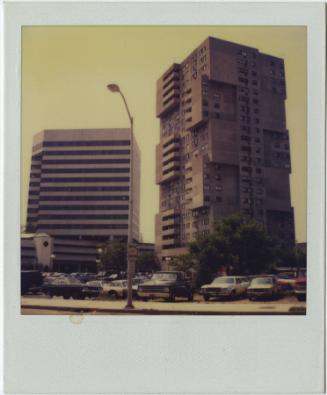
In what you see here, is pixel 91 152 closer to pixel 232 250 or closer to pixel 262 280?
pixel 232 250

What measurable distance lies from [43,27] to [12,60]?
103 centimetres

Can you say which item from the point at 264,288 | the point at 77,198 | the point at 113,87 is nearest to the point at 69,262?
the point at 77,198

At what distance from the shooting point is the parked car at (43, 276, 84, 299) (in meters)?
13.1

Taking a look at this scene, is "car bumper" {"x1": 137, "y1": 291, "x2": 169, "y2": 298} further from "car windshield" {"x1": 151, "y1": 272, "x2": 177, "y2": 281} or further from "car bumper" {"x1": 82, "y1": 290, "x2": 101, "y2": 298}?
"car bumper" {"x1": 82, "y1": 290, "x2": 101, "y2": 298}

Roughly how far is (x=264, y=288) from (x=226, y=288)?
918mm

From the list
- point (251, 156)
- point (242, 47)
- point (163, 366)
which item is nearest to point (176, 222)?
point (251, 156)

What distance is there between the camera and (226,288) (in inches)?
500

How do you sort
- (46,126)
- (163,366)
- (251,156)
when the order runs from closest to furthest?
(163,366) < (46,126) < (251,156)

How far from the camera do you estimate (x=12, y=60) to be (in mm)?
12383

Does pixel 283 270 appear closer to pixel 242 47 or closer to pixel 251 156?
pixel 251 156

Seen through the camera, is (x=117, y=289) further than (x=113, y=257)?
No

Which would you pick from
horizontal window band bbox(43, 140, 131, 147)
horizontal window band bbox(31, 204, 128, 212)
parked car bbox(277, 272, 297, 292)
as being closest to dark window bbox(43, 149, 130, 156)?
horizontal window band bbox(43, 140, 131, 147)

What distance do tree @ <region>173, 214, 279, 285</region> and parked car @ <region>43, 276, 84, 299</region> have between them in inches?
94.2

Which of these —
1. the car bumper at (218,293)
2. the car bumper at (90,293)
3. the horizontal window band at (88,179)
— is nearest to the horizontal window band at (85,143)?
the horizontal window band at (88,179)
